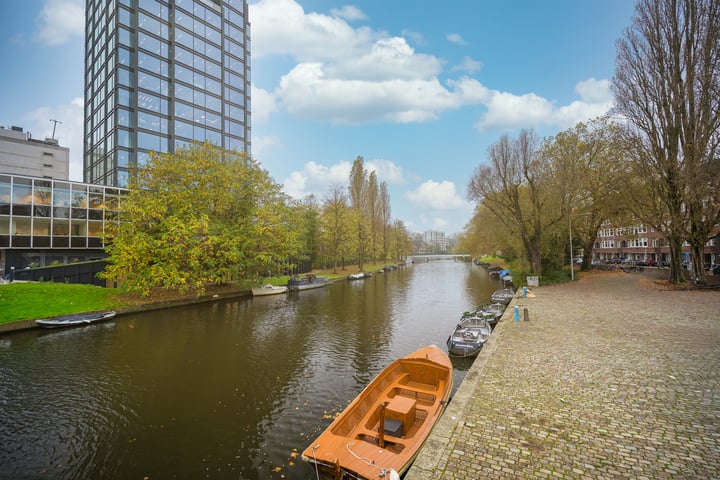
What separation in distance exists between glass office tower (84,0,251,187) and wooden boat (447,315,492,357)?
137 ft

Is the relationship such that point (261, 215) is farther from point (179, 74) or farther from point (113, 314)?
point (179, 74)

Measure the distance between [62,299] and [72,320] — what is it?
4.50 m

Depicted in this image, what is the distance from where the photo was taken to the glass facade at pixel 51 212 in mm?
31703

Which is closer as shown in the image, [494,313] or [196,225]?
[494,313]

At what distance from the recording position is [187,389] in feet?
37.8

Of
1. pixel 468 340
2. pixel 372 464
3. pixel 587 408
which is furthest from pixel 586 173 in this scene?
pixel 372 464

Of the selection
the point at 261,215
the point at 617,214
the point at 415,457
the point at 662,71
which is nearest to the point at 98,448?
the point at 415,457

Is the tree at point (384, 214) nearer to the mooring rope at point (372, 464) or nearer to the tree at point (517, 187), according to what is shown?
the tree at point (517, 187)

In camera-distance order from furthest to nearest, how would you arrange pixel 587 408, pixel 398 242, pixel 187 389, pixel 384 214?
1. pixel 398 242
2. pixel 384 214
3. pixel 187 389
4. pixel 587 408

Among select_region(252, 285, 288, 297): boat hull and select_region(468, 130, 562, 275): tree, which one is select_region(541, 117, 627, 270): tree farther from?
select_region(252, 285, 288, 297): boat hull

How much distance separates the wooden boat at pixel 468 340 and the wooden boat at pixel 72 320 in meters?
21.4

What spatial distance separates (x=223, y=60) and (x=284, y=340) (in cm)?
5177

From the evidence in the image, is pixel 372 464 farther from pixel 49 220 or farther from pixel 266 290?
pixel 49 220

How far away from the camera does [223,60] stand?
53.3 m
